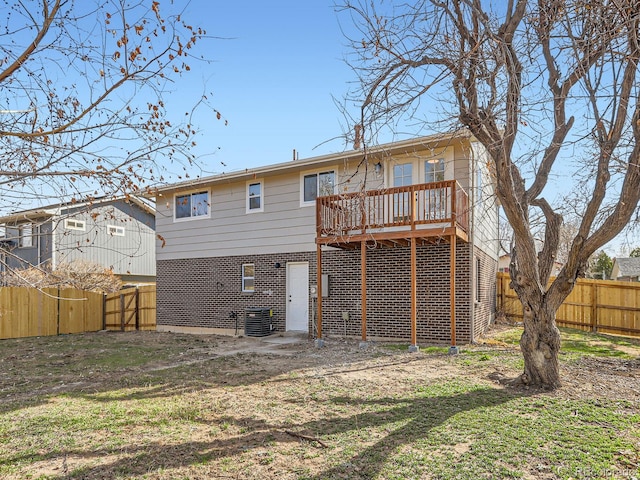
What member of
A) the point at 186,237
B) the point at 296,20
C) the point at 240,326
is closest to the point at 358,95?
the point at 296,20

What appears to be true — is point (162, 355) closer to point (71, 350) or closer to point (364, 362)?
point (71, 350)

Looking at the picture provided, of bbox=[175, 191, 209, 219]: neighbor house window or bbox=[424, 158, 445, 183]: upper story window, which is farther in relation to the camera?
bbox=[175, 191, 209, 219]: neighbor house window

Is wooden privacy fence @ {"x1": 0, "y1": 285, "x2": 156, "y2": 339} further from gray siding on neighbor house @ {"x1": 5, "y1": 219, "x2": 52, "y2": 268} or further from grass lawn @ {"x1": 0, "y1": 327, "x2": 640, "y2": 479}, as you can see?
grass lawn @ {"x1": 0, "y1": 327, "x2": 640, "y2": 479}

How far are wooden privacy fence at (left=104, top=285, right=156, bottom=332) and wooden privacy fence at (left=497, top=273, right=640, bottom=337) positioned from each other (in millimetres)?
14937

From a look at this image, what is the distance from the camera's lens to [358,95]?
6.04 m

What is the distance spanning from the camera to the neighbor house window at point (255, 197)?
14109mm

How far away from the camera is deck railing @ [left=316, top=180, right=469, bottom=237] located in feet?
32.4

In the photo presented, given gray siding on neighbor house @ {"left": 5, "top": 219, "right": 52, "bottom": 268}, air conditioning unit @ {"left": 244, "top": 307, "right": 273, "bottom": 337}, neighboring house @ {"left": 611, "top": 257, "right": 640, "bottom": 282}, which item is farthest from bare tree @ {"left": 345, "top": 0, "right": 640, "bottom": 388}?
neighboring house @ {"left": 611, "top": 257, "right": 640, "bottom": 282}

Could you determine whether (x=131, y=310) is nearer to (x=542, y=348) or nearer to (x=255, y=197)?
(x=255, y=197)

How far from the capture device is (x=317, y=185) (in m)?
13.0

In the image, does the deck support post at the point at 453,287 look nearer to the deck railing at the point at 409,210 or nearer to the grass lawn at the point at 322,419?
the deck railing at the point at 409,210


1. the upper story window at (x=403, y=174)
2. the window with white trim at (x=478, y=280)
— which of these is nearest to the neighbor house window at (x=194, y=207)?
the upper story window at (x=403, y=174)

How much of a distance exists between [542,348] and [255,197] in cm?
985

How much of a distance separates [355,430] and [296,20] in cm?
584
